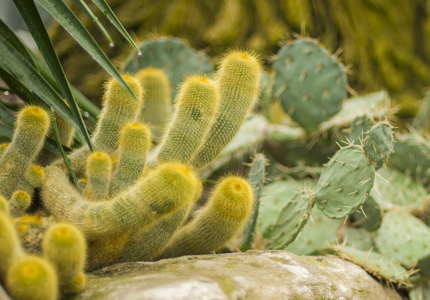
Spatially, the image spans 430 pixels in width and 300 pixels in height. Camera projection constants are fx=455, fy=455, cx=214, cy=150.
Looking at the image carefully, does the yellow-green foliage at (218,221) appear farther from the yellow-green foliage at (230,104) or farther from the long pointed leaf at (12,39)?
the long pointed leaf at (12,39)

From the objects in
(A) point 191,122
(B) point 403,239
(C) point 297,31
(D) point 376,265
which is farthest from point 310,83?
(C) point 297,31

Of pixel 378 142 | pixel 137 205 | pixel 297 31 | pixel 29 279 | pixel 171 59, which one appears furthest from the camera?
pixel 297 31

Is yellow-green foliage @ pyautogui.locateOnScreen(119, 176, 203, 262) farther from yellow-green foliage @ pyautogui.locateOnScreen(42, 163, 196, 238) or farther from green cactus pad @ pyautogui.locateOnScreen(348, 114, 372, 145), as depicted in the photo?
green cactus pad @ pyautogui.locateOnScreen(348, 114, 372, 145)

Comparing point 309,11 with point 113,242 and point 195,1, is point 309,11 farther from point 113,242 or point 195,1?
point 113,242

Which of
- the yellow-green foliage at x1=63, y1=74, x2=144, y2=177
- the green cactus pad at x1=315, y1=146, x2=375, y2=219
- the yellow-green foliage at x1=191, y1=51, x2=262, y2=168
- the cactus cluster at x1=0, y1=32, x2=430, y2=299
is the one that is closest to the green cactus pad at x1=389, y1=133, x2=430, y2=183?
the cactus cluster at x1=0, y1=32, x2=430, y2=299

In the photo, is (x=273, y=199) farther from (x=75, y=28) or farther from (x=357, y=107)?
(x=75, y=28)
